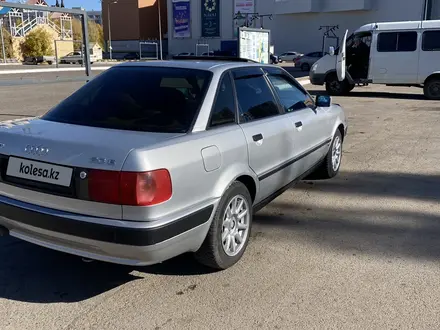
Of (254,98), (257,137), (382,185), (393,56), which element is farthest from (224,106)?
(393,56)

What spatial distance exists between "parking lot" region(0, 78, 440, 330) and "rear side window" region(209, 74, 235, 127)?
1138mm

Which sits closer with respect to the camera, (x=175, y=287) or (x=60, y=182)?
(x=60, y=182)

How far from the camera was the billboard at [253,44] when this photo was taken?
51.4ft

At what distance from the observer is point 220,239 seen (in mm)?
3264

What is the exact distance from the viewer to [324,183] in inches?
227

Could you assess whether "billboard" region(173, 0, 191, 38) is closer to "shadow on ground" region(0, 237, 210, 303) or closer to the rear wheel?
the rear wheel

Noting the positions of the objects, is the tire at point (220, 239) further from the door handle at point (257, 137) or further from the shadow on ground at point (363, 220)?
the shadow on ground at point (363, 220)

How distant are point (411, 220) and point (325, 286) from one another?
175cm

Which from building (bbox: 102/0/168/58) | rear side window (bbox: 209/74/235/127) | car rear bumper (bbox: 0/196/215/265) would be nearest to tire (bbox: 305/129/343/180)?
rear side window (bbox: 209/74/235/127)

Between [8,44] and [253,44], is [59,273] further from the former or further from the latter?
[8,44]

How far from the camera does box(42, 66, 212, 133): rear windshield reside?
327 centimetres

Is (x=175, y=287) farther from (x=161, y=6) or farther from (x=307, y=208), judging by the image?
(x=161, y=6)

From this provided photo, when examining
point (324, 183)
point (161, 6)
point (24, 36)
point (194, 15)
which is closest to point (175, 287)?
point (324, 183)

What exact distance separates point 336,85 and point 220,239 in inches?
577
